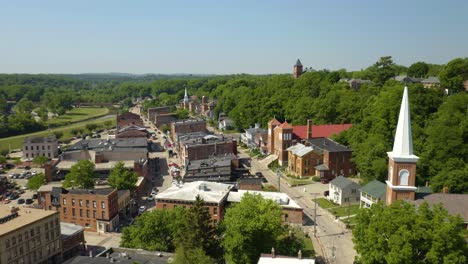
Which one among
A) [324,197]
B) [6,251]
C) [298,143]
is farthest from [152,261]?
[298,143]

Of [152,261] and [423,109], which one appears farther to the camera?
[423,109]

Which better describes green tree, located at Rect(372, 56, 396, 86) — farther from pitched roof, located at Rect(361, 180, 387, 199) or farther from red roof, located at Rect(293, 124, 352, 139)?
pitched roof, located at Rect(361, 180, 387, 199)

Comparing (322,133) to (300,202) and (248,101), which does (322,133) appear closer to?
(300,202)

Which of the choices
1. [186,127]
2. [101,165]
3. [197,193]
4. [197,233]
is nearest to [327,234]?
[197,193]

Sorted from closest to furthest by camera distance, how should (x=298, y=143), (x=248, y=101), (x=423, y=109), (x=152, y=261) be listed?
(x=152, y=261) → (x=423, y=109) → (x=298, y=143) → (x=248, y=101)

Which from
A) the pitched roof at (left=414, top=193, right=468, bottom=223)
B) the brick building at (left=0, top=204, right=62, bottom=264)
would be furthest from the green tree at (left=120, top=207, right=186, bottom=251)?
the pitched roof at (left=414, top=193, right=468, bottom=223)

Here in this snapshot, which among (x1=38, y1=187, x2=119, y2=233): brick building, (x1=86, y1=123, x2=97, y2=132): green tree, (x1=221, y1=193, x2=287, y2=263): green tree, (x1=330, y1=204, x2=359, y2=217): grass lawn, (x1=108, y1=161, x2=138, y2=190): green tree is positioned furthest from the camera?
(x1=86, y1=123, x2=97, y2=132): green tree
